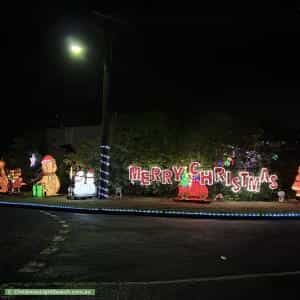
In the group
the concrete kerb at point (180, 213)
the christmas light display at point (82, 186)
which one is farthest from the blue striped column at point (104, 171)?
the concrete kerb at point (180, 213)

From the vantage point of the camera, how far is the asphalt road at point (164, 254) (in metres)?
7.21

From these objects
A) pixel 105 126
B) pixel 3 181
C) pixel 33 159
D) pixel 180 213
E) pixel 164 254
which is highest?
pixel 105 126

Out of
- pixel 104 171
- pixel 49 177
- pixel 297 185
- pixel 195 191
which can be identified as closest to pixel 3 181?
pixel 49 177

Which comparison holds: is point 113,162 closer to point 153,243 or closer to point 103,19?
point 103,19

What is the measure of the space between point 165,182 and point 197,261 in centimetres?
1597

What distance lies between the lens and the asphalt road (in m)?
7.21

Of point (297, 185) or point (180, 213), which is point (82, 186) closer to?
point (180, 213)

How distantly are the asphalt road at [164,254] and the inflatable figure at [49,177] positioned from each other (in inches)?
370

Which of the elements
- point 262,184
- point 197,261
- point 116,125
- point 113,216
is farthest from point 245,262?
point 116,125

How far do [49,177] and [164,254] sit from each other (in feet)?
54.4

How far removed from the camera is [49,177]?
25609 mm

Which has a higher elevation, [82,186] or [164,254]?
[82,186]

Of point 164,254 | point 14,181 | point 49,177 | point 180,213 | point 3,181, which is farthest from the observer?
point 14,181

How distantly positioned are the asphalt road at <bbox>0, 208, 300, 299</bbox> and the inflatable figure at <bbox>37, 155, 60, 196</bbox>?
939 cm
